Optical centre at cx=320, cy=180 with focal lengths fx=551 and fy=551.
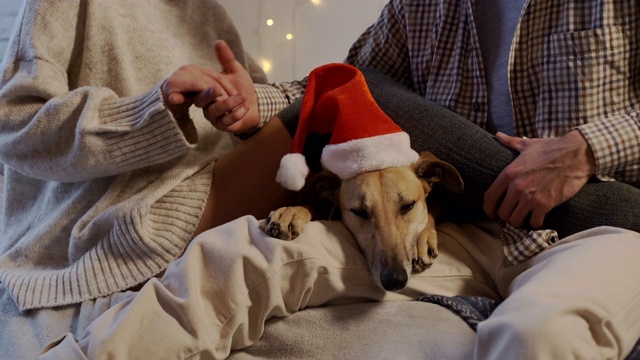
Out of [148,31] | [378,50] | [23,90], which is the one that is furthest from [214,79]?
[378,50]

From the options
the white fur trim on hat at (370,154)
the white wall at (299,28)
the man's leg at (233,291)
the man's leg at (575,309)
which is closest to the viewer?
the man's leg at (575,309)

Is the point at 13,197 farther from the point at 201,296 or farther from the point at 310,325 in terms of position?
the point at 310,325

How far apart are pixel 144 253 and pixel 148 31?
60 cm

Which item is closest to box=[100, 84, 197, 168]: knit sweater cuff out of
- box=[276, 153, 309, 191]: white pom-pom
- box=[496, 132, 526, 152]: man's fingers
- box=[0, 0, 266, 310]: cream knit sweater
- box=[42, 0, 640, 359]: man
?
box=[0, 0, 266, 310]: cream knit sweater

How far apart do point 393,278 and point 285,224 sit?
24cm

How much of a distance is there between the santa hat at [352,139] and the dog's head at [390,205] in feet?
0.10

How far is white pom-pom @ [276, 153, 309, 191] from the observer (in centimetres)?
121

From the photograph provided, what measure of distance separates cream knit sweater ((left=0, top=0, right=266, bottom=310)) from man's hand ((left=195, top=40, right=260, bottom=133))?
9 cm

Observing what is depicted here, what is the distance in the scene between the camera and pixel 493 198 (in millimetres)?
1226

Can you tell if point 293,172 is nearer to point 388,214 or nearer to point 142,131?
point 388,214

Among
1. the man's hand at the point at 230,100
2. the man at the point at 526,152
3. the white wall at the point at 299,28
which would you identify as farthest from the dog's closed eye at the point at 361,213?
the white wall at the point at 299,28

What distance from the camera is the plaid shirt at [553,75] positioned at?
1176 millimetres

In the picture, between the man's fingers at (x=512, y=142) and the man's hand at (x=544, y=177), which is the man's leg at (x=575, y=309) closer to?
the man's hand at (x=544, y=177)

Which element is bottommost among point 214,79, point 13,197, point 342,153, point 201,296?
point 13,197
